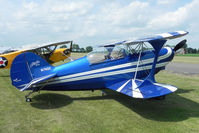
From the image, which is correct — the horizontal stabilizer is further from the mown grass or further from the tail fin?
the tail fin

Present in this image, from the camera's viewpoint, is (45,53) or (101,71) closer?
(101,71)

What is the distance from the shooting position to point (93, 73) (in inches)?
218

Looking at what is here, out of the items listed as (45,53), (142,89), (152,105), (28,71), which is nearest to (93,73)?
(142,89)

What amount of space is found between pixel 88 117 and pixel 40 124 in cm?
120

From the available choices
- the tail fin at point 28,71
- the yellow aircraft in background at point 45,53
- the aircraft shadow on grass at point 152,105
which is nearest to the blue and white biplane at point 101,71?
the tail fin at point 28,71

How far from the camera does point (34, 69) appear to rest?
524 centimetres

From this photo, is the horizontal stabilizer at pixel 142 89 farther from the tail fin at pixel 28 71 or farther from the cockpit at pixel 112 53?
the tail fin at pixel 28 71

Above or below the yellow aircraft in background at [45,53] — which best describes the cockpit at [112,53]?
above

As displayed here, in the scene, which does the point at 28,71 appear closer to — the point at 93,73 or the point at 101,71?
the point at 93,73

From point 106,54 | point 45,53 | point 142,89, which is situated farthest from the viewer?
point 45,53

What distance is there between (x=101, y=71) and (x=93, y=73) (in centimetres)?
29

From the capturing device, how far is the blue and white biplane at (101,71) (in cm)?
498

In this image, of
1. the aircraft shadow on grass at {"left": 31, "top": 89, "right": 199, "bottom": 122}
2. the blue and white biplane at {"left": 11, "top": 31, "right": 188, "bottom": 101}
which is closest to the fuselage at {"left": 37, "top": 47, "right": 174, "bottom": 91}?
the blue and white biplane at {"left": 11, "top": 31, "right": 188, "bottom": 101}

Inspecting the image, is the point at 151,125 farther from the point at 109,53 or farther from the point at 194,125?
the point at 109,53
